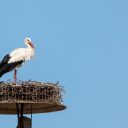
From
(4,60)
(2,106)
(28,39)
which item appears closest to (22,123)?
(2,106)

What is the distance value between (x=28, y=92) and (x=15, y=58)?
3.40m

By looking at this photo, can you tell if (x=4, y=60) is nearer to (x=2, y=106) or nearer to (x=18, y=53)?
(x=18, y=53)

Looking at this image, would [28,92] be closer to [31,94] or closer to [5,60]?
[31,94]

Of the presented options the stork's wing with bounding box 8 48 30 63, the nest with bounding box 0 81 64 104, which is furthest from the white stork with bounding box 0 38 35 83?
the nest with bounding box 0 81 64 104

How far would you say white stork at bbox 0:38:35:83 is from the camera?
66.5ft

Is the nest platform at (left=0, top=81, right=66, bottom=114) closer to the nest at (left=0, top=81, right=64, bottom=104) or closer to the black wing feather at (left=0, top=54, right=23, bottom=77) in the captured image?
the nest at (left=0, top=81, right=64, bottom=104)

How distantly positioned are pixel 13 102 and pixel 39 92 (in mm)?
794

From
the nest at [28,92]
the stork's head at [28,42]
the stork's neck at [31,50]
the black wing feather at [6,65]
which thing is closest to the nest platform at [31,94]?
the nest at [28,92]

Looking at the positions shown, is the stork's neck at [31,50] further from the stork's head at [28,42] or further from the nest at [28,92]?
the nest at [28,92]

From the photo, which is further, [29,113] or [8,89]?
[29,113]

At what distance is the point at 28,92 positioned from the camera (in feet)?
57.4

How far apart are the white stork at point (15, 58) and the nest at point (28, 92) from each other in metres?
2.19

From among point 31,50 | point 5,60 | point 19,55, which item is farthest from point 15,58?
point 31,50

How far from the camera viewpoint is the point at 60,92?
716 inches
